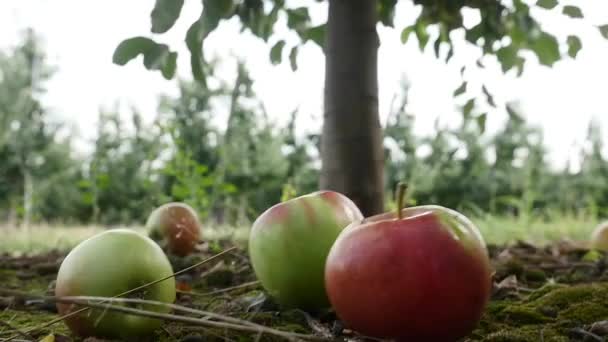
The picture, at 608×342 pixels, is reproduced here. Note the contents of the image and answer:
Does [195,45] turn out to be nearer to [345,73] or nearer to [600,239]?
[345,73]

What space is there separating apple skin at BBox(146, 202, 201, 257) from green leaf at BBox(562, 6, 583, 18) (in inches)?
76.5

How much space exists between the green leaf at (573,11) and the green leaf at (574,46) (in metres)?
0.19

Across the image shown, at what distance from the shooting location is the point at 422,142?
16594mm

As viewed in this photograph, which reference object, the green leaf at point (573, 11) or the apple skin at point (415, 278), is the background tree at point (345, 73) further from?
the apple skin at point (415, 278)

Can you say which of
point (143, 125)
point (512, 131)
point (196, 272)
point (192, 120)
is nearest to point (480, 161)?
point (512, 131)

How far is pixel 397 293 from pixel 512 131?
1764 cm

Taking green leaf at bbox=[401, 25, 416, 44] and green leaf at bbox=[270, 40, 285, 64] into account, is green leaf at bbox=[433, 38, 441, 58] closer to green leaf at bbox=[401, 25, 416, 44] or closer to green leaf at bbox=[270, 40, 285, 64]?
green leaf at bbox=[401, 25, 416, 44]

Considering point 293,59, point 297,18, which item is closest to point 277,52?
point 293,59

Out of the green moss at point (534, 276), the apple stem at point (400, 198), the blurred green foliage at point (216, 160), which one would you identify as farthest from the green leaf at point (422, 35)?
the blurred green foliage at point (216, 160)

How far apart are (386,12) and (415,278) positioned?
206 centimetres

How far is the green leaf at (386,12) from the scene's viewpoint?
294cm

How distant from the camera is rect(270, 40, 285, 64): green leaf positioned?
2.98m

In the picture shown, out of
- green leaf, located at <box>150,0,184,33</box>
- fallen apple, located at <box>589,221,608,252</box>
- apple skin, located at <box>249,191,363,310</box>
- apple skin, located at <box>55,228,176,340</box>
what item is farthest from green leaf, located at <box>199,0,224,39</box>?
fallen apple, located at <box>589,221,608,252</box>

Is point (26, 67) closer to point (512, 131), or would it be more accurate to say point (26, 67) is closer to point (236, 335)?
point (512, 131)
